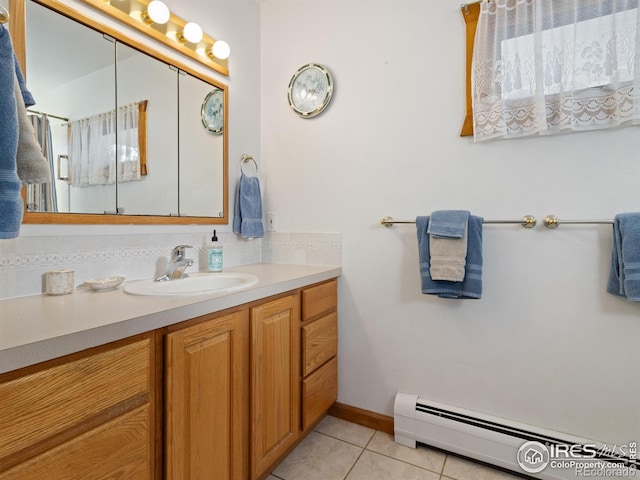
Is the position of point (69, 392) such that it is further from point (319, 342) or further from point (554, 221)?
point (554, 221)

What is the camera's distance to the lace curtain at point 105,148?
1188 mm

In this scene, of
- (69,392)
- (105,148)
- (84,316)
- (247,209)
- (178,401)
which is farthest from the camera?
(247,209)

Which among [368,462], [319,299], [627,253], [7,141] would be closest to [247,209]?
[319,299]

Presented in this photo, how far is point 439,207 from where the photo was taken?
1570 mm

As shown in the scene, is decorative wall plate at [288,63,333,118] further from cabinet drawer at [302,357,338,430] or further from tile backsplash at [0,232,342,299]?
cabinet drawer at [302,357,338,430]

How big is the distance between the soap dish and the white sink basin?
44 millimetres

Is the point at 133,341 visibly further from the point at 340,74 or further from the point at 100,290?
the point at 340,74

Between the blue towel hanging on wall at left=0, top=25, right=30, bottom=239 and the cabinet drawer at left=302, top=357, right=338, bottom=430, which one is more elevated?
the blue towel hanging on wall at left=0, top=25, right=30, bottom=239

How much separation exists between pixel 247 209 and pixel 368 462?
1.39 metres

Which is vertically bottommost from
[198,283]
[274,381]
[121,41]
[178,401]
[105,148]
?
[274,381]

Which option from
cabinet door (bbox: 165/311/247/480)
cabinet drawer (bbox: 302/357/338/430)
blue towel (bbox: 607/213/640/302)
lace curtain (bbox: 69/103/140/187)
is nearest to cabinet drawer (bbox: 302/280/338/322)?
cabinet drawer (bbox: 302/357/338/430)

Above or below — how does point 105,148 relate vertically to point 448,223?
above

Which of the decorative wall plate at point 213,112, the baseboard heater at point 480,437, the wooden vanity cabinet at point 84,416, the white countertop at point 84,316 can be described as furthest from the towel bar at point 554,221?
the decorative wall plate at point 213,112

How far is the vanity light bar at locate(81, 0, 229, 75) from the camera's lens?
50.9 inches
